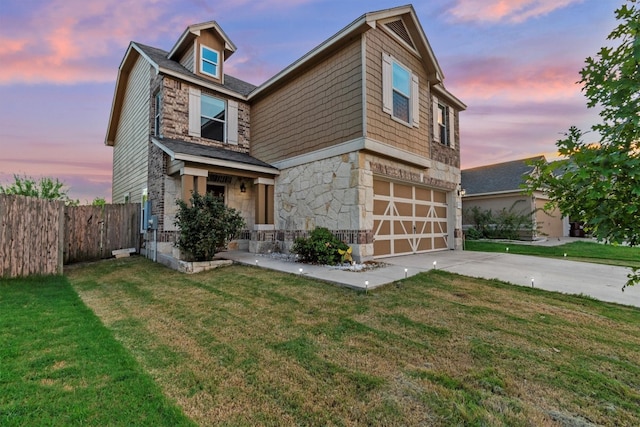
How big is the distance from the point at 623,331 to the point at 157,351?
17.4 feet

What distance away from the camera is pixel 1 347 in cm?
291

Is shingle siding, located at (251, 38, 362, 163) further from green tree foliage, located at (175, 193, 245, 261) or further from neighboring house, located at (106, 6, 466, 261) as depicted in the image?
green tree foliage, located at (175, 193, 245, 261)

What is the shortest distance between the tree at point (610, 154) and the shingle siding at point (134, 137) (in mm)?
11442

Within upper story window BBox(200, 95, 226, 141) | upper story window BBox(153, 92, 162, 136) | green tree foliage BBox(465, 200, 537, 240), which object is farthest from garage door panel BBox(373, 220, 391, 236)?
green tree foliage BBox(465, 200, 537, 240)

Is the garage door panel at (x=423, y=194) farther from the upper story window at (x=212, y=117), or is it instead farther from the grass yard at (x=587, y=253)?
the upper story window at (x=212, y=117)

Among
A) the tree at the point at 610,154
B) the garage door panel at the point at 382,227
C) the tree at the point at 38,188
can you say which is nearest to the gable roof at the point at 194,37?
the tree at the point at 38,188

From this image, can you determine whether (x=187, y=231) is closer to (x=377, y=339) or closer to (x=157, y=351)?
(x=157, y=351)

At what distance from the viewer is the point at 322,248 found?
7.06m

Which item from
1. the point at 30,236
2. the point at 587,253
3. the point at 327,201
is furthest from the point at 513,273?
the point at 30,236

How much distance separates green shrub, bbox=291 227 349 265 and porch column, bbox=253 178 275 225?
102 inches

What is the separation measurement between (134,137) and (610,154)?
46.2ft

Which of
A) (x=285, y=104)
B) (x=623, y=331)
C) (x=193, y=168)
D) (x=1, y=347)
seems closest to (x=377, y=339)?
(x=623, y=331)

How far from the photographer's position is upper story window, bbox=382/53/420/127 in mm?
7842

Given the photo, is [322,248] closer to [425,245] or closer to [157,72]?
[425,245]
